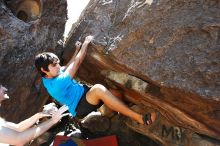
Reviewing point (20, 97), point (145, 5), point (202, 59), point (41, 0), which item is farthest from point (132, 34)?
point (20, 97)

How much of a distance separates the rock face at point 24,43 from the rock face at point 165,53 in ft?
2.19

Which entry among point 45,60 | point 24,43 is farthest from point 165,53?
point 24,43

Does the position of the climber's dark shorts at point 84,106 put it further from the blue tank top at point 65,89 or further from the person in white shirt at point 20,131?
the person in white shirt at point 20,131

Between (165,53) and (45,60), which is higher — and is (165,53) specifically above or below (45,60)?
below

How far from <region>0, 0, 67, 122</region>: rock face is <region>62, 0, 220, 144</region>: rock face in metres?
0.67

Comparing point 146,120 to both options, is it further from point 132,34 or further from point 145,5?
point 145,5

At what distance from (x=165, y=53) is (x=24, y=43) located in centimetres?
253

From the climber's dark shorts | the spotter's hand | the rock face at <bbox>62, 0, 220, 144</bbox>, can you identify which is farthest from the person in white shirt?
the spotter's hand

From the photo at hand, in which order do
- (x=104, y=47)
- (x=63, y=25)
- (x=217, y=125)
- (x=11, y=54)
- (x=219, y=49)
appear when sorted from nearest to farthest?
(x=219, y=49) → (x=217, y=125) → (x=104, y=47) → (x=11, y=54) → (x=63, y=25)

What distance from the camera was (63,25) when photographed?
21.5ft

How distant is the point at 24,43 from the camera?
6.11 m

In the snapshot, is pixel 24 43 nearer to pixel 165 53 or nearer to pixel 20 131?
pixel 20 131

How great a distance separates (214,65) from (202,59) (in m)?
0.17

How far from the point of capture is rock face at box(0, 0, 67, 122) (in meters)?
6.02
